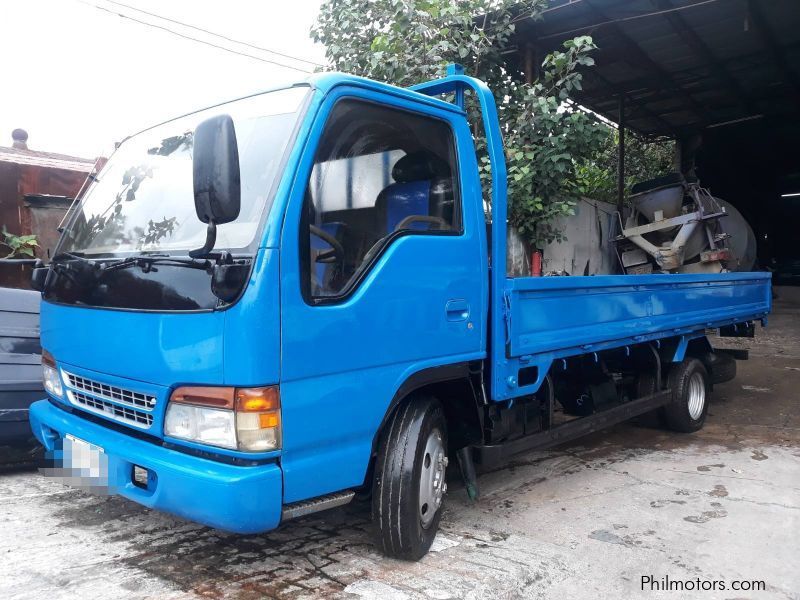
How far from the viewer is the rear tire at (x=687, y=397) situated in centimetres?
560

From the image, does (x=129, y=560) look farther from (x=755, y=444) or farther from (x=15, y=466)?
(x=755, y=444)

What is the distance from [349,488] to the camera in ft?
9.05

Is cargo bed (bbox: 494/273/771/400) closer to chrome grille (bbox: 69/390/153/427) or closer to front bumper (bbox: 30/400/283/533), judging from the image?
front bumper (bbox: 30/400/283/533)

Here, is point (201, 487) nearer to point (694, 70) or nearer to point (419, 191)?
point (419, 191)

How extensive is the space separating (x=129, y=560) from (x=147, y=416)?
2.87ft

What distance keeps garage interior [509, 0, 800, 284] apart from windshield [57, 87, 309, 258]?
19.3 feet

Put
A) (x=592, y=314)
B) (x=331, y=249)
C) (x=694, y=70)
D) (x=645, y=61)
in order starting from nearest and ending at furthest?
(x=331, y=249) < (x=592, y=314) < (x=645, y=61) < (x=694, y=70)

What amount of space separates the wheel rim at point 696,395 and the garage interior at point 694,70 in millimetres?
4351

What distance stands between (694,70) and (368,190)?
925 centimetres

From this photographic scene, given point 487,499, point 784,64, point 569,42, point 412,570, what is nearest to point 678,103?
point 784,64

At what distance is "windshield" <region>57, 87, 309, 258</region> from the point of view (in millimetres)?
2578

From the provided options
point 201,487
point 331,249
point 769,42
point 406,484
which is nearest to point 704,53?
point 769,42

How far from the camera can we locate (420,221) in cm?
311

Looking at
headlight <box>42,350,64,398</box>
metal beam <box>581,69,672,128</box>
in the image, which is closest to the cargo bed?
headlight <box>42,350,64,398</box>
